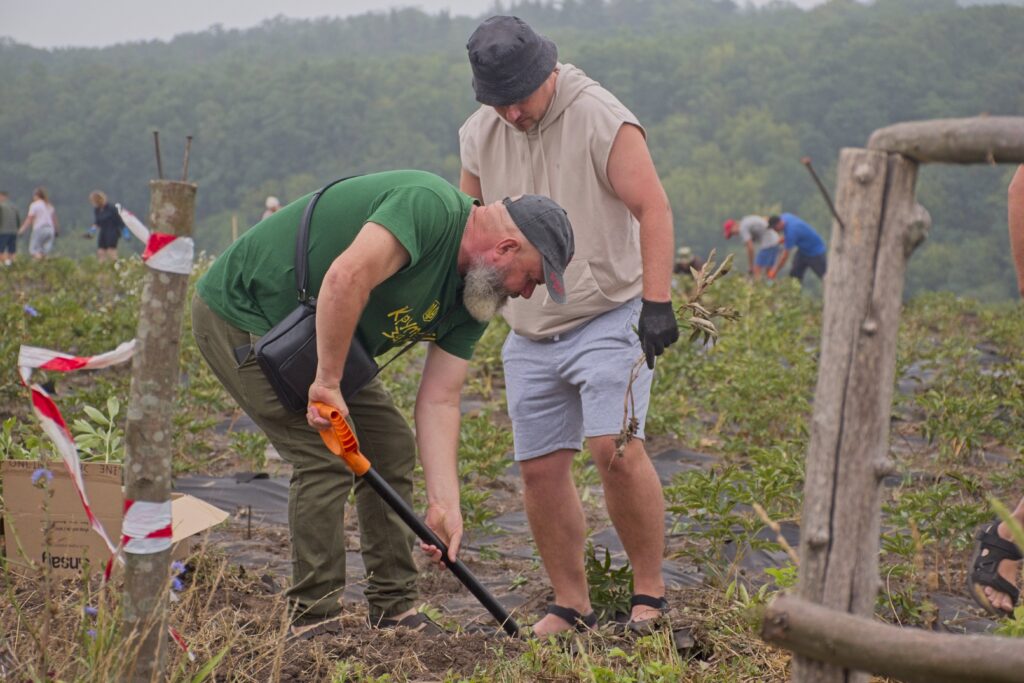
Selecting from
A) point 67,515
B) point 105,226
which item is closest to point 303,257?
point 67,515

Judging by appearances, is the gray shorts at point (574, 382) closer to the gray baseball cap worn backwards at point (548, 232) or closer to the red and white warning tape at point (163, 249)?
Result: the gray baseball cap worn backwards at point (548, 232)

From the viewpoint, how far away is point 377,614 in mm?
3699

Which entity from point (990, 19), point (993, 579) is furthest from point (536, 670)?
point (990, 19)

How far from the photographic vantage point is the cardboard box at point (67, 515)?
11.0 feet

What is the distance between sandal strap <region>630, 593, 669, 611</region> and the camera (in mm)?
3619

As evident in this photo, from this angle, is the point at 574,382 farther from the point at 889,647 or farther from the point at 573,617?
the point at 889,647

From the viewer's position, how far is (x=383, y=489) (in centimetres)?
326

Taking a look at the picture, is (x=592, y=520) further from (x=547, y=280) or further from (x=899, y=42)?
(x=899, y=42)

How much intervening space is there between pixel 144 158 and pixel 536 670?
64137 mm

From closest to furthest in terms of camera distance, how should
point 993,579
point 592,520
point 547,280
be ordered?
1. point 547,280
2. point 993,579
3. point 592,520

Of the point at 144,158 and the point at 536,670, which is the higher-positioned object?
the point at 536,670

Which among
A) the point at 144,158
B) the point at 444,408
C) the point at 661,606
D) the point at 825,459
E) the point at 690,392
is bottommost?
the point at 144,158

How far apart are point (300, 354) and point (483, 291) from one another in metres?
0.50

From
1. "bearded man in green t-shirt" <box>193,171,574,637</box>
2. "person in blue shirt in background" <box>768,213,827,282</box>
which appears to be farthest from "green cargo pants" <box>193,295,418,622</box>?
"person in blue shirt in background" <box>768,213,827,282</box>
